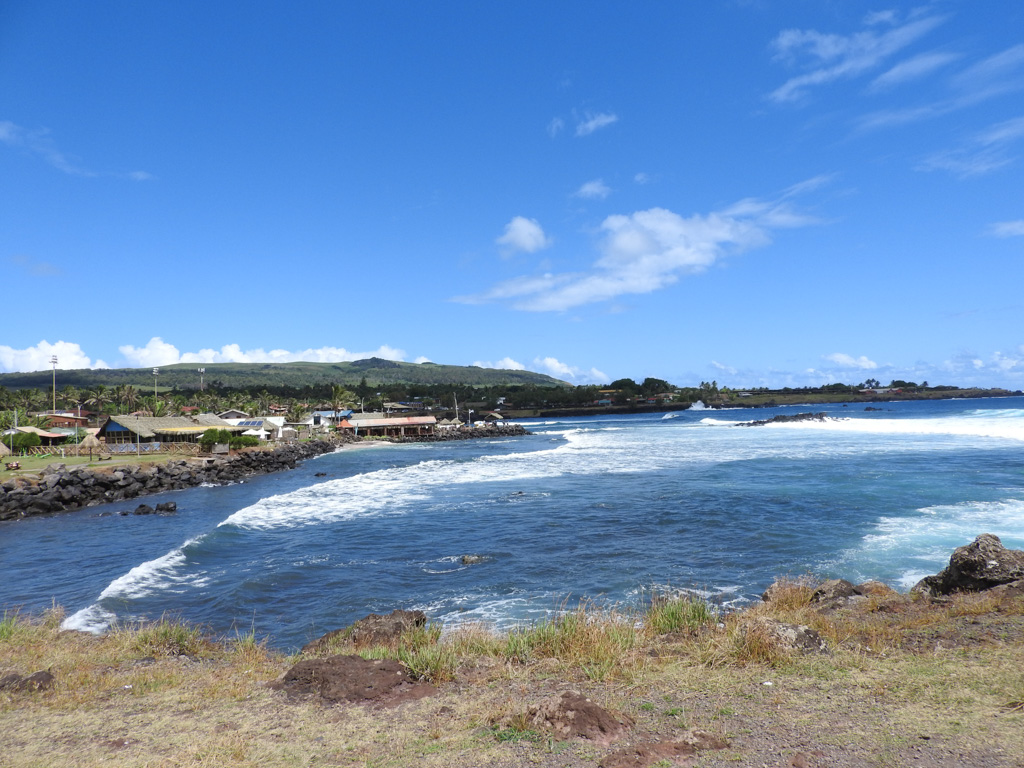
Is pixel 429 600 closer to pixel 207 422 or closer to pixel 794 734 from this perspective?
pixel 794 734

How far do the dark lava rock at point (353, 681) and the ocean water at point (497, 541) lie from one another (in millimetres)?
3598

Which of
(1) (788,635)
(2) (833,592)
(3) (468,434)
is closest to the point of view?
(1) (788,635)

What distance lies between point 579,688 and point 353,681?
8.22 feet

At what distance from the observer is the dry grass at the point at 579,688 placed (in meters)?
5.28

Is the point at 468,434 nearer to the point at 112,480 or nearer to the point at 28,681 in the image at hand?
the point at 112,480

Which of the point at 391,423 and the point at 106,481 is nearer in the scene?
the point at 106,481

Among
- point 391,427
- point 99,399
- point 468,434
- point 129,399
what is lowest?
point 468,434

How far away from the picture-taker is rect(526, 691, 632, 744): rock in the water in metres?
5.55

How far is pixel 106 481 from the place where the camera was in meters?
31.9

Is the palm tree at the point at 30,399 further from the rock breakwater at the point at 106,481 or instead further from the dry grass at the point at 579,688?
the dry grass at the point at 579,688

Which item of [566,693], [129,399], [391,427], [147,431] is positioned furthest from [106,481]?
[129,399]

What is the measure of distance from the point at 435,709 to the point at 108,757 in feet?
9.41

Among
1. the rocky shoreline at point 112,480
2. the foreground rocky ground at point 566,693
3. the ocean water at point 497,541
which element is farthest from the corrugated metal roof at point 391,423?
the foreground rocky ground at point 566,693

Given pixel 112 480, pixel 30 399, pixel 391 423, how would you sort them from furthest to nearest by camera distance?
pixel 30 399, pixel 391 423, pixel 112 480
